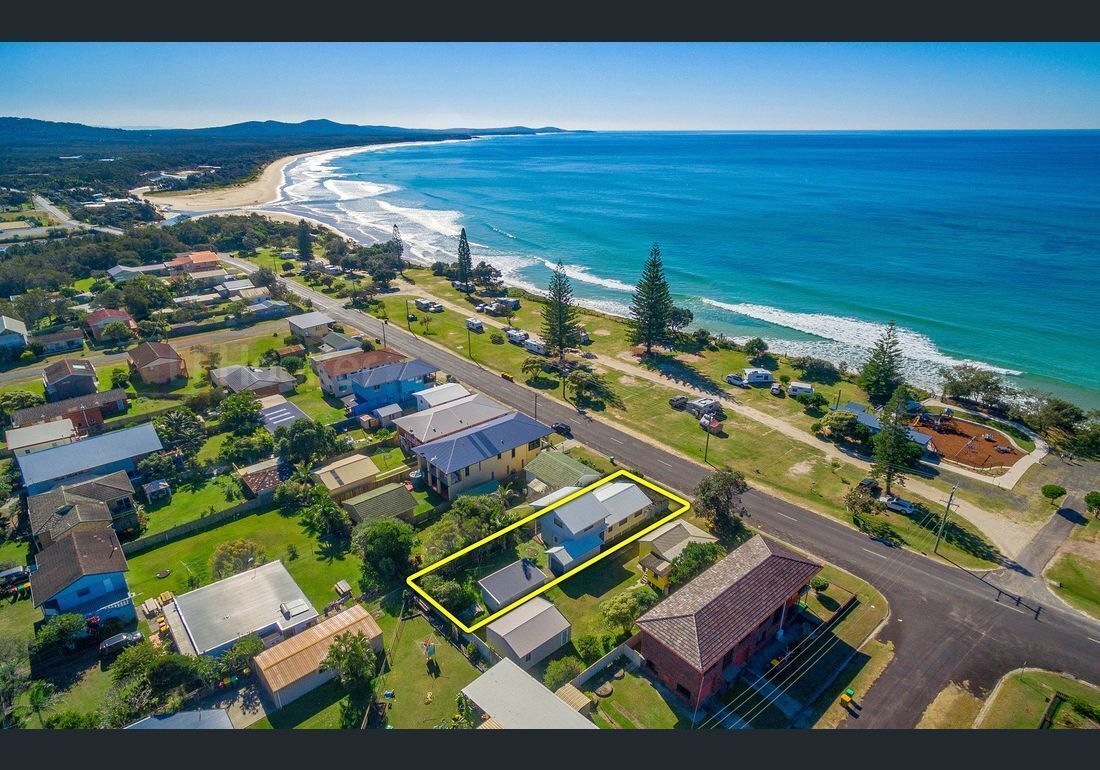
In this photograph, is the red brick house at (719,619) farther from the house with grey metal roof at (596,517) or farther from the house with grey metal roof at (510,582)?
the house with grey metal roof at (596,517)

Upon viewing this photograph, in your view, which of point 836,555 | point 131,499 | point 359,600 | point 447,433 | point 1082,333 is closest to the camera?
point 359,600

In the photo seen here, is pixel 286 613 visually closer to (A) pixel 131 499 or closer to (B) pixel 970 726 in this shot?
(A) pixel 131 499

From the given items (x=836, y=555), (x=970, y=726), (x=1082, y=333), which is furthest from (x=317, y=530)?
(x=1082, y=333)

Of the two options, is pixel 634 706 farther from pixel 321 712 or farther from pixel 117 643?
pixel 117 643

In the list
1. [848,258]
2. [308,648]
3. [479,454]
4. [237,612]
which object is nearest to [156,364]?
[479,454]

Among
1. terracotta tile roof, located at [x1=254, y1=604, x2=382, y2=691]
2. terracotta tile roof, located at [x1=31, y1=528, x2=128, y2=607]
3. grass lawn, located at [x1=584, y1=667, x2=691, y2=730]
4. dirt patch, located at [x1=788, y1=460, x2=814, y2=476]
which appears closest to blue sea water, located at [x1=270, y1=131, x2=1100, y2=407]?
dirt patch, located at [x1=788, y1=460, x2=814, y2=476]

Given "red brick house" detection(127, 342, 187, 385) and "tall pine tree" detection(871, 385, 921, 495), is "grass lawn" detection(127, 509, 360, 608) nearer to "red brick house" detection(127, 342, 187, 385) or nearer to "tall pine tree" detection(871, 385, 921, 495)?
"red brick house" detection(127, 342, 187, 385)

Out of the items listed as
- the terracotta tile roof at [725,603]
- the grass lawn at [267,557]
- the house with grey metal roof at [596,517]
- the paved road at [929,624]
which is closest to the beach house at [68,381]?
the grass lawn at [267,557]
